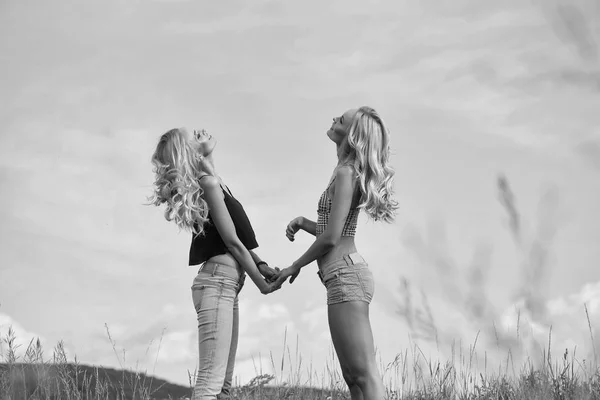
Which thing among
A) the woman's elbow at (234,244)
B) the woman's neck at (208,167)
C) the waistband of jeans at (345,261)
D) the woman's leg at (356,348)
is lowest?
the woman's leg at (356,348)

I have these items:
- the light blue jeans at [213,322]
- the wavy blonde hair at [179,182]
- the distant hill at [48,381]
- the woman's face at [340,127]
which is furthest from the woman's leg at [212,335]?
the distant hill at [48,381]

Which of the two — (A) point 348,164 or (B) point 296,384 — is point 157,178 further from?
(B) point 296,384

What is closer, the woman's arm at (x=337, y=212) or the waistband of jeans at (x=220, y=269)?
the woman's arm at (x=337, y=212)

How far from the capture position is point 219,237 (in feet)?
15.2

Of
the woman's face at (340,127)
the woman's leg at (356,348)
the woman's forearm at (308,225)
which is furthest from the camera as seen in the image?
the woman's forearm at (308,225)

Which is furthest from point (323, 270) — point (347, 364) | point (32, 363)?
point (32, 363)

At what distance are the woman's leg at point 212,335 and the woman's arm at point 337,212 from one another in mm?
755

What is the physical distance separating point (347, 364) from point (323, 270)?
1.96 feet

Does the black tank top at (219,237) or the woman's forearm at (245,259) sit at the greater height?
the black tank top at (219,237)

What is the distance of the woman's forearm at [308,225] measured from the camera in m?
4.82

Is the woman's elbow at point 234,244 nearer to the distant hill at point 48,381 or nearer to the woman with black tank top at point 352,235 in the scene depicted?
the woman with black tank top at point 352,235

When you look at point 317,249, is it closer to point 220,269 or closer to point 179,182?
point 220,269

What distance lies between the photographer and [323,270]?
4148 mm

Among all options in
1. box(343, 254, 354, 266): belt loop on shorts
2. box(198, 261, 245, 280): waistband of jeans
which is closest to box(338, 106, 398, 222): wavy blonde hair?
box(343, 254, 354, 266): belt loop on shorts
